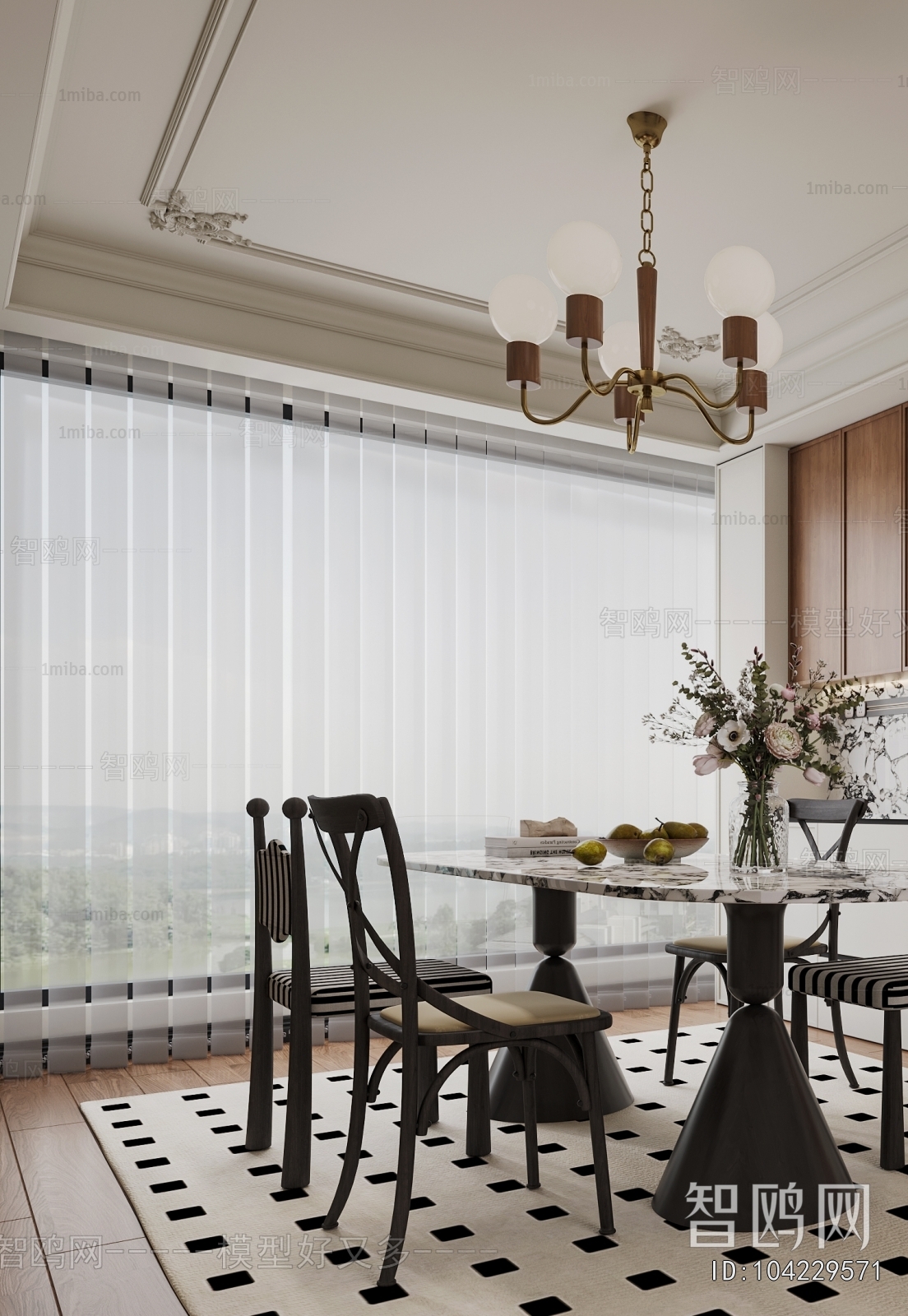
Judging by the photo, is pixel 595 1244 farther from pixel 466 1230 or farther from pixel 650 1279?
pixel 466 1230

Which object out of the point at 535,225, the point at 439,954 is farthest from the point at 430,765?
the point at 535,225

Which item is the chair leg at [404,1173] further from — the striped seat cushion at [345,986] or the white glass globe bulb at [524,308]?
the white glass globe bulb at [524,308]

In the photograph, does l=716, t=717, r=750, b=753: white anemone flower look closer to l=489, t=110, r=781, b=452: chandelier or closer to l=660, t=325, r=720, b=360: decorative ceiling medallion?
l=489, t=110, r=781, b=452: chandelier

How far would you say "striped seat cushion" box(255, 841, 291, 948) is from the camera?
2.63m

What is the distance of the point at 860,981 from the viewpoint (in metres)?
2.66

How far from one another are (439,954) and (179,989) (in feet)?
3.58

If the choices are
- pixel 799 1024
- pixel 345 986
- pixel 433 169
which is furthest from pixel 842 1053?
pixel 433 169

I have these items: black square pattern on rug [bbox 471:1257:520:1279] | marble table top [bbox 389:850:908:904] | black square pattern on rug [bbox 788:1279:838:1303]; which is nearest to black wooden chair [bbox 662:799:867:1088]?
marble table top [bbox 389:850:908:904]

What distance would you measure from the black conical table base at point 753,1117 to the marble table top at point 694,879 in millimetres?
163

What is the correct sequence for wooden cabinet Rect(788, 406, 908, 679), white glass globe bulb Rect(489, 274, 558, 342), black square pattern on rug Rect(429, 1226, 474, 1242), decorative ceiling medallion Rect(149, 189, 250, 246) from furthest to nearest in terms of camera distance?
wooden cabinet Rect(788, 406, 908, 679), decorative ceiling medallion Rect(149, 189, 250, 246), white glass globe bulb Rect(489, 274, 558, 342), black square pattern on rug Rect(429, 1226, 474, 1242)

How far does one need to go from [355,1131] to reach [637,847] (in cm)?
101

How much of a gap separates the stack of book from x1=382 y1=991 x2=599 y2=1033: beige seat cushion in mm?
664

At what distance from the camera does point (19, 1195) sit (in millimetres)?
2541

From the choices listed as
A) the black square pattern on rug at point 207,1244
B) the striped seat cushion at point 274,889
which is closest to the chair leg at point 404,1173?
the black square pattern on rug at point 207,1244
